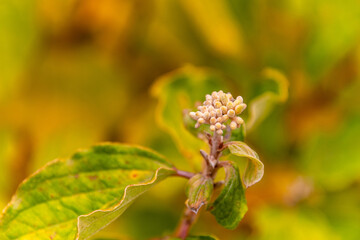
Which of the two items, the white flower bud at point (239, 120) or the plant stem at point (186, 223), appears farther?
the plant stem at point (186, 223)

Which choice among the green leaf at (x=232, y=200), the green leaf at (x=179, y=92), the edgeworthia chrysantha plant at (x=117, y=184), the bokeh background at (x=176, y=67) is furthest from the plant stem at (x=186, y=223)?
the bokeh background at (x=176, y=67)

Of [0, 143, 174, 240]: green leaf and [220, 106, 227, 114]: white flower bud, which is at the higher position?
[220, 106, 227, 114]: white flower bud

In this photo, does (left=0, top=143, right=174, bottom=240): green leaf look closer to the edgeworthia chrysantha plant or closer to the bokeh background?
the edgeworthia chrysantha plant

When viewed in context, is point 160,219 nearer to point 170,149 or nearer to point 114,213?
point 170,149

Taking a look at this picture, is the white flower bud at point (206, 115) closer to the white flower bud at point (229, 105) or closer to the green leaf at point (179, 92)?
the white flower bud at point (229, 105)

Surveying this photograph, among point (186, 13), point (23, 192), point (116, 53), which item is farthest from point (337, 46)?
point (23, 192)

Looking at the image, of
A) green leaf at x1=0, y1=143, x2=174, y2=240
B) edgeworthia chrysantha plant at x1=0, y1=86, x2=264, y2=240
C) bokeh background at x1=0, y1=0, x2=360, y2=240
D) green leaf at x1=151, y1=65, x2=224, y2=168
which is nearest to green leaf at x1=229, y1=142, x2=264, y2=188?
edgeworthia chrysantha plant at x1=0, y1=86, x2=264, y2=240
